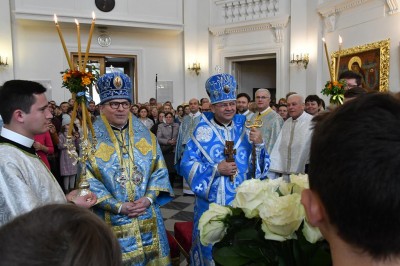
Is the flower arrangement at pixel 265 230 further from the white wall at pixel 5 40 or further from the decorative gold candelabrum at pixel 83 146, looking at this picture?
the white wall at pixel 5 40

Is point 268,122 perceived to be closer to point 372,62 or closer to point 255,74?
point 372,62

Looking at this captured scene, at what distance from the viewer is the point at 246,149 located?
2893mm

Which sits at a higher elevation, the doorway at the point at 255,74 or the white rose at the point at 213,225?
the doorway at the point at 255,74

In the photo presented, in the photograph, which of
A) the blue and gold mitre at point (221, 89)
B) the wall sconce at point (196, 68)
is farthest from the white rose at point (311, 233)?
the wall sconce at point (196, 68)

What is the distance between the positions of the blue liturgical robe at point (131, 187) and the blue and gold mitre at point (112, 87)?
0.58 feet

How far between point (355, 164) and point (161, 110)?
8025 mm

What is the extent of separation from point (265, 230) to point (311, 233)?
0.12 metres

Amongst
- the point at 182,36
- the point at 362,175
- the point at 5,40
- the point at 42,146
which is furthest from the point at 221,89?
the point at 182,36

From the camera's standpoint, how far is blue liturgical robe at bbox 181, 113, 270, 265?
2707mm

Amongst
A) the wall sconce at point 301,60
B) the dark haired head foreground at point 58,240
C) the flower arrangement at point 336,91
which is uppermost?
the wall sconce at point 301,60

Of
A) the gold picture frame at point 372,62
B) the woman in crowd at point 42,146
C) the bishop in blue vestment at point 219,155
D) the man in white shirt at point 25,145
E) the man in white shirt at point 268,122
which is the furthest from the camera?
the gold picture frame at point 372,62

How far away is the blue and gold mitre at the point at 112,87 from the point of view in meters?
2.57

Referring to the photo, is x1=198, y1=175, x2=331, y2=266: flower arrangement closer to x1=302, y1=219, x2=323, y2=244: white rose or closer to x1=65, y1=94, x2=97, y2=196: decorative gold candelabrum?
x1=302, y1=219, x2=323, y2=244: white rose

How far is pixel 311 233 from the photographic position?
94 cm
